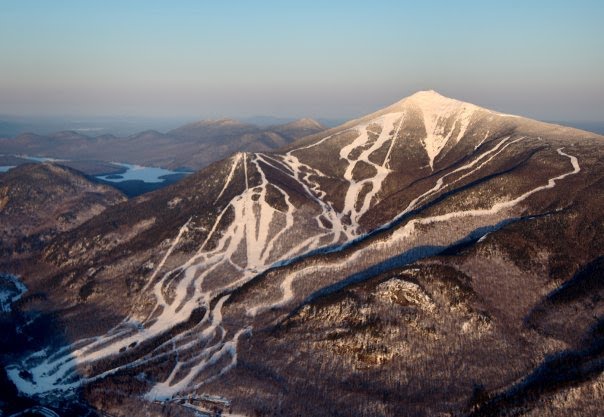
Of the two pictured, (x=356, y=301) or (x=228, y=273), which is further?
(x=228, y=273)

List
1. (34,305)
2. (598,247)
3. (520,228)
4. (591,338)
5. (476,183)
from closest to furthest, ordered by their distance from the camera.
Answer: (591,338) < (598,247) < (520,228) < (34,305) < (476,183)

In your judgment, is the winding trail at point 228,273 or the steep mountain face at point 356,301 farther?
the winding trail at point 228,273

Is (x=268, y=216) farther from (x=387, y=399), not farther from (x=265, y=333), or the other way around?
(x=387, y=399)

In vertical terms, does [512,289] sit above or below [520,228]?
below

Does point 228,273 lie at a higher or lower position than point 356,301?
lower

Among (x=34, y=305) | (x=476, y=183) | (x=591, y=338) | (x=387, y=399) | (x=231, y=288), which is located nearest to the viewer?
(x=387, y=399)

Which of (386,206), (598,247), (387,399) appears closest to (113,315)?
(387,399)

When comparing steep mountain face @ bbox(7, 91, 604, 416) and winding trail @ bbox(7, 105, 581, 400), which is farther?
winding trail @ bbox(7, 105, 581, 400)

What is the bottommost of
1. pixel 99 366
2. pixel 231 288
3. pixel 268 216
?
pixel 99 366
